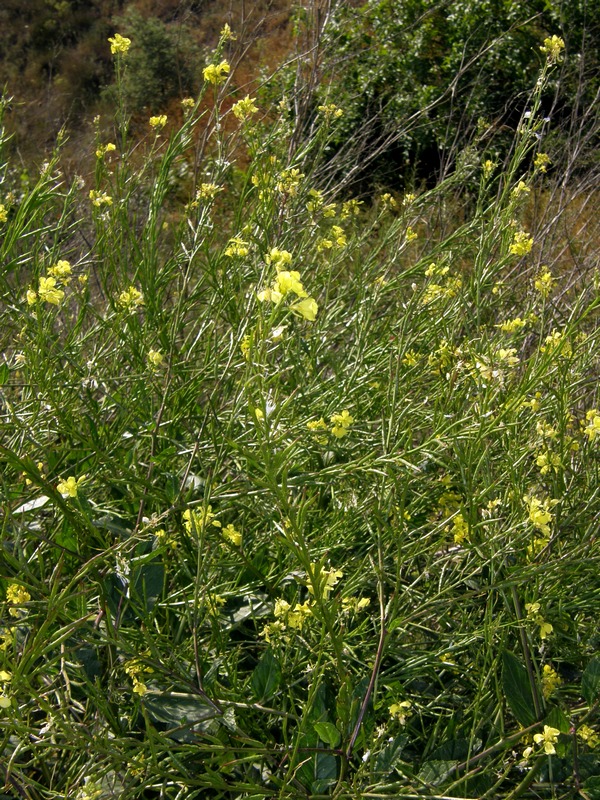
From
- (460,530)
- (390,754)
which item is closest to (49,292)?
(460,530)

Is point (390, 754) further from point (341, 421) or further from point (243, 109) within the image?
point (243, 109)

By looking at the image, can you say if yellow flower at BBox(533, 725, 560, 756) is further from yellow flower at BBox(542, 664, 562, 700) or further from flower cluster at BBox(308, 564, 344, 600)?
flower cluster at BBox(308, 564, 344, 600)

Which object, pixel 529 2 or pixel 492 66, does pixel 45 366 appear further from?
pixel 529 2

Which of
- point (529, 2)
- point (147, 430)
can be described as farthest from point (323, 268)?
point (529, 2)

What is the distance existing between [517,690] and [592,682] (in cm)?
15

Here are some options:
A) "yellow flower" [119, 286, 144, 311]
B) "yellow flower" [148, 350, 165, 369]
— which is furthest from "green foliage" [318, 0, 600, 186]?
"yellow flower" [148, 350, 165, 369]

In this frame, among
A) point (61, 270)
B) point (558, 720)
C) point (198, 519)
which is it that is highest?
point (61, 270)

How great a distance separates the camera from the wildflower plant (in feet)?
3.81

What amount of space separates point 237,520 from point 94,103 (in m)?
9.90

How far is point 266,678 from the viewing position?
1.34m

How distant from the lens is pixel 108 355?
1917mm

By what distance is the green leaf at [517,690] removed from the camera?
4.23 ft

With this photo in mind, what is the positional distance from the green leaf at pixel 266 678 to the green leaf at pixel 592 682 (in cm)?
53

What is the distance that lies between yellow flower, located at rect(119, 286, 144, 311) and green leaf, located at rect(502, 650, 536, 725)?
1032 millimetres
